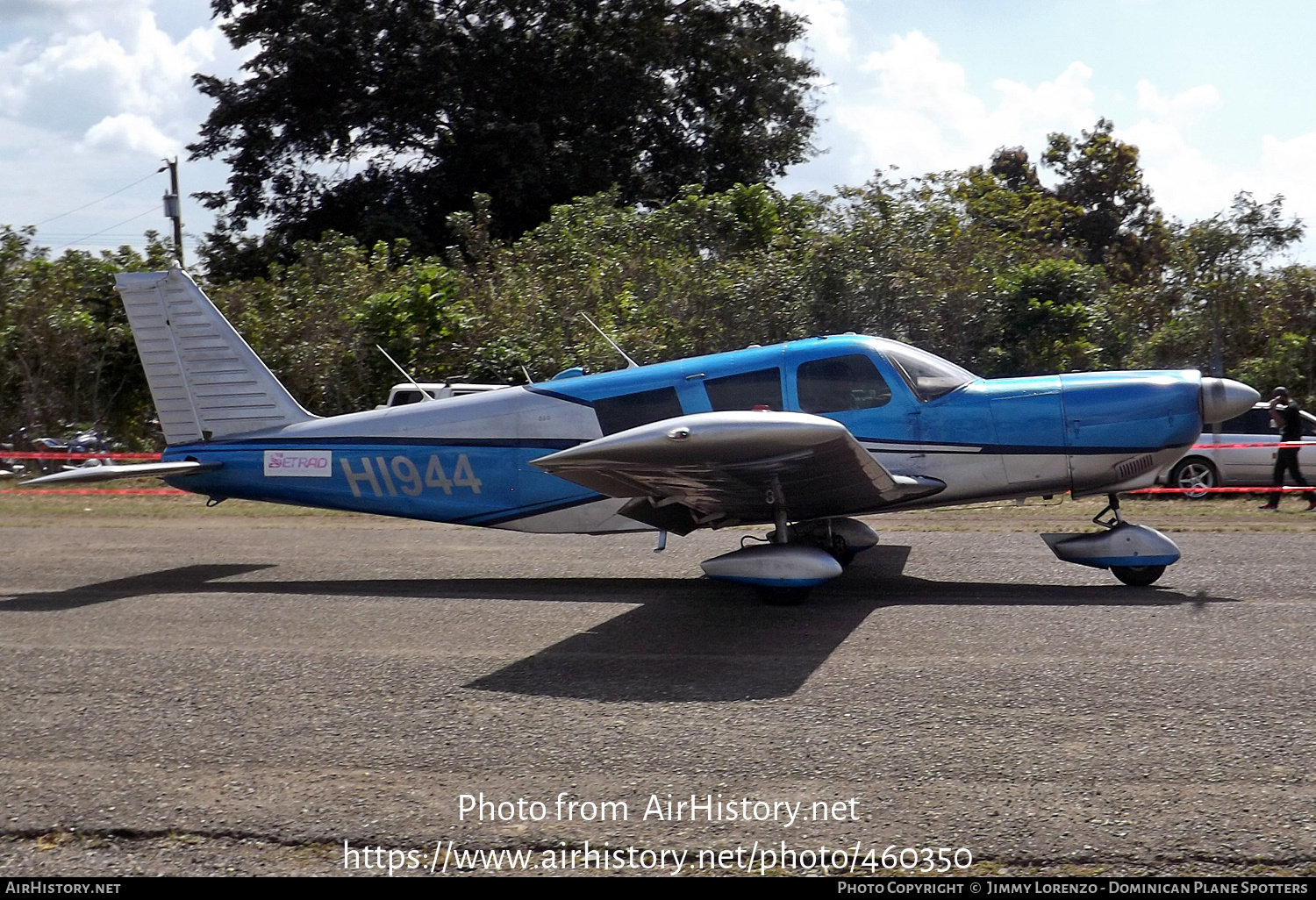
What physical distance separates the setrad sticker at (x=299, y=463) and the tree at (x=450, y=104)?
27.2 meters

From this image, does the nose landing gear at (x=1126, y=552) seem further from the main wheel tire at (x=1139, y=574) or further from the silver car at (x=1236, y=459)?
the silver car at (x=1236, y=459)

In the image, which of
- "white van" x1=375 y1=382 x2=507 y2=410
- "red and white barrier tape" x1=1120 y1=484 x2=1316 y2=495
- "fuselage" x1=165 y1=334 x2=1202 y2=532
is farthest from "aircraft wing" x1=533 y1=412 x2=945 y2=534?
"white van" x1=375 y1=382 x2=507 y2=410

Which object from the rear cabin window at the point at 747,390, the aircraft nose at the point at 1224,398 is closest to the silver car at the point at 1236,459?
the aircraft nose at the point at 1224,398

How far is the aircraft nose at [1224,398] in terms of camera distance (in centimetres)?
795

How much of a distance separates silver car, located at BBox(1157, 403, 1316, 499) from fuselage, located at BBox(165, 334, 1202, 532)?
935 centimetres

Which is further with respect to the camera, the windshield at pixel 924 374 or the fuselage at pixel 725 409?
the windshield at pixel 924 374

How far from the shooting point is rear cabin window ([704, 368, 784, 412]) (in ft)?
27.7

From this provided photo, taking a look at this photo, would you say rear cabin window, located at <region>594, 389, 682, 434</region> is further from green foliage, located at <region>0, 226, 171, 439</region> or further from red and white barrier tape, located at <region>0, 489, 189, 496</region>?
green foliage, located at <region>0, 226, 171, 439</region>

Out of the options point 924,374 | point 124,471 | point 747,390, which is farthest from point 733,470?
point 124,471

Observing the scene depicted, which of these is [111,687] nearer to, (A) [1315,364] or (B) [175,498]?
(B) [175,498]

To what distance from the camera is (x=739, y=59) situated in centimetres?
3988

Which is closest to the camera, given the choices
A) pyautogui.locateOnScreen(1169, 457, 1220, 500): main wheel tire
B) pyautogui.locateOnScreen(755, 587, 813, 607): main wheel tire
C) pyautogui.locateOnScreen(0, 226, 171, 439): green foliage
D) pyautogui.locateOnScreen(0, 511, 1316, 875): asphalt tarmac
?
pyautogui.locateOnScreen(0, 511, 1316, 875): asphalt tarmac
